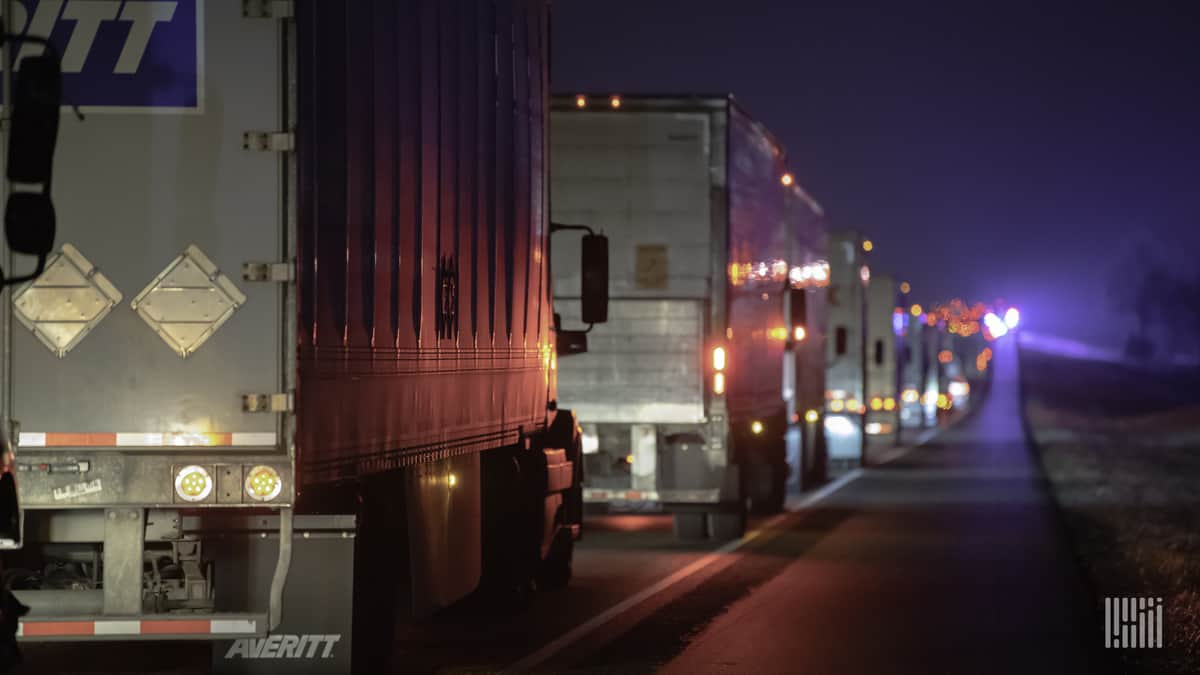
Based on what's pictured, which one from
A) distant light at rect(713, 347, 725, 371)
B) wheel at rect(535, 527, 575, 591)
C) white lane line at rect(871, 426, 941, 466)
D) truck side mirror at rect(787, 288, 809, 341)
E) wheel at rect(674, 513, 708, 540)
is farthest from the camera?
white lane line at rect(871, 426, 941, 466)

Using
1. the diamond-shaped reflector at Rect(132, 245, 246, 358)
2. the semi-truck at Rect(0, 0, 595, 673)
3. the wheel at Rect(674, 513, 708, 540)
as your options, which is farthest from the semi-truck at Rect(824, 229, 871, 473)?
the diamond-shaped reflector at Rect(132, 245, 246, 358)

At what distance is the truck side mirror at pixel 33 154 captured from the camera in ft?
24.5

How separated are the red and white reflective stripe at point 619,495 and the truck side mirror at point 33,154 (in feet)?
50.4

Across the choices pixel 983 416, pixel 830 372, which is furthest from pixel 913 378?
pixel 830 372

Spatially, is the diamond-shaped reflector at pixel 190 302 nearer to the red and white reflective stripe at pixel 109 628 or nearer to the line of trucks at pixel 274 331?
the line of trucks at pixel 274 331

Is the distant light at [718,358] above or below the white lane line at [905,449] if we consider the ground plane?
above

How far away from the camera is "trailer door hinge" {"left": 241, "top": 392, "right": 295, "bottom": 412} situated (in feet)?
33.0

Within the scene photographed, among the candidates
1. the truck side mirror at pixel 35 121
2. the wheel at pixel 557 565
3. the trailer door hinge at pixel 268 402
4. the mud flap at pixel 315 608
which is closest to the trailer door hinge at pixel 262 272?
the trailer door hinge at pixel 268 402

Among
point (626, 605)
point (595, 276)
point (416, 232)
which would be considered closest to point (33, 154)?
point (416, 232)

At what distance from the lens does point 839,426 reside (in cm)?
4541

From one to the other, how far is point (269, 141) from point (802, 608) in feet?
25.6

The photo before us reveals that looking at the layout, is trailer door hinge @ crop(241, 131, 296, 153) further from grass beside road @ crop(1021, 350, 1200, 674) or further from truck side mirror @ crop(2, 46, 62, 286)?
grass beside road @ crop(1021, 350, 1200, 674)

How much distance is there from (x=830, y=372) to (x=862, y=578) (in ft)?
83.9

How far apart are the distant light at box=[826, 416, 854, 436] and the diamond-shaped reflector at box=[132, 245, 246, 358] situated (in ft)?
117
